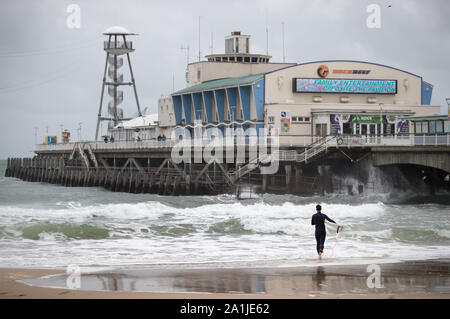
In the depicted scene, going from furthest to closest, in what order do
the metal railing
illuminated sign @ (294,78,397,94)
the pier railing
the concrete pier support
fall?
the metal railing
illuminated sign @ (294,78,397,94)
the concrete pier support
the pier railing

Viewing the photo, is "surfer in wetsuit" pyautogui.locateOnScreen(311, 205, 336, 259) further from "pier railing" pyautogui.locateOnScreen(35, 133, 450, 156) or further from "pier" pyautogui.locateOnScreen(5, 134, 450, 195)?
"pier railing" pyautogui.locateOnScreen(35, 133, 450, 156)

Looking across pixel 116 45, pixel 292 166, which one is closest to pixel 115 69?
pixel 116 45

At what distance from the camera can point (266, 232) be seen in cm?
2869

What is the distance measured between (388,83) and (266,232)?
106 feet

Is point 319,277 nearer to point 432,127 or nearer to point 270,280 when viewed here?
point 270,280

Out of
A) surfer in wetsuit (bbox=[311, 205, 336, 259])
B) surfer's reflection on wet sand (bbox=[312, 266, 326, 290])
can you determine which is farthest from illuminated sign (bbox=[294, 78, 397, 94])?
surfer's reflection on wet sand (bbox=[312, 266, 326, 290])

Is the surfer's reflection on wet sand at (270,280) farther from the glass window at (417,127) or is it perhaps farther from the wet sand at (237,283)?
the glass window at (417,127)

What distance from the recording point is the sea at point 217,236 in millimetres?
21266

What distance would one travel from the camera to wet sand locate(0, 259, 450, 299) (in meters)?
15.0

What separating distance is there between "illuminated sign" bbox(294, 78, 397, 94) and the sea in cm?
1638

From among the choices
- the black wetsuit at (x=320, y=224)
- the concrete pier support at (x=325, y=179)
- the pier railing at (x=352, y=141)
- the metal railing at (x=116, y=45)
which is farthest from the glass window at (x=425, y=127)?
the metal railing at (x=116, y=45)

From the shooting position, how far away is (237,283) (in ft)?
54.2

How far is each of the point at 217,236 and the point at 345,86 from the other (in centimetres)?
3207
